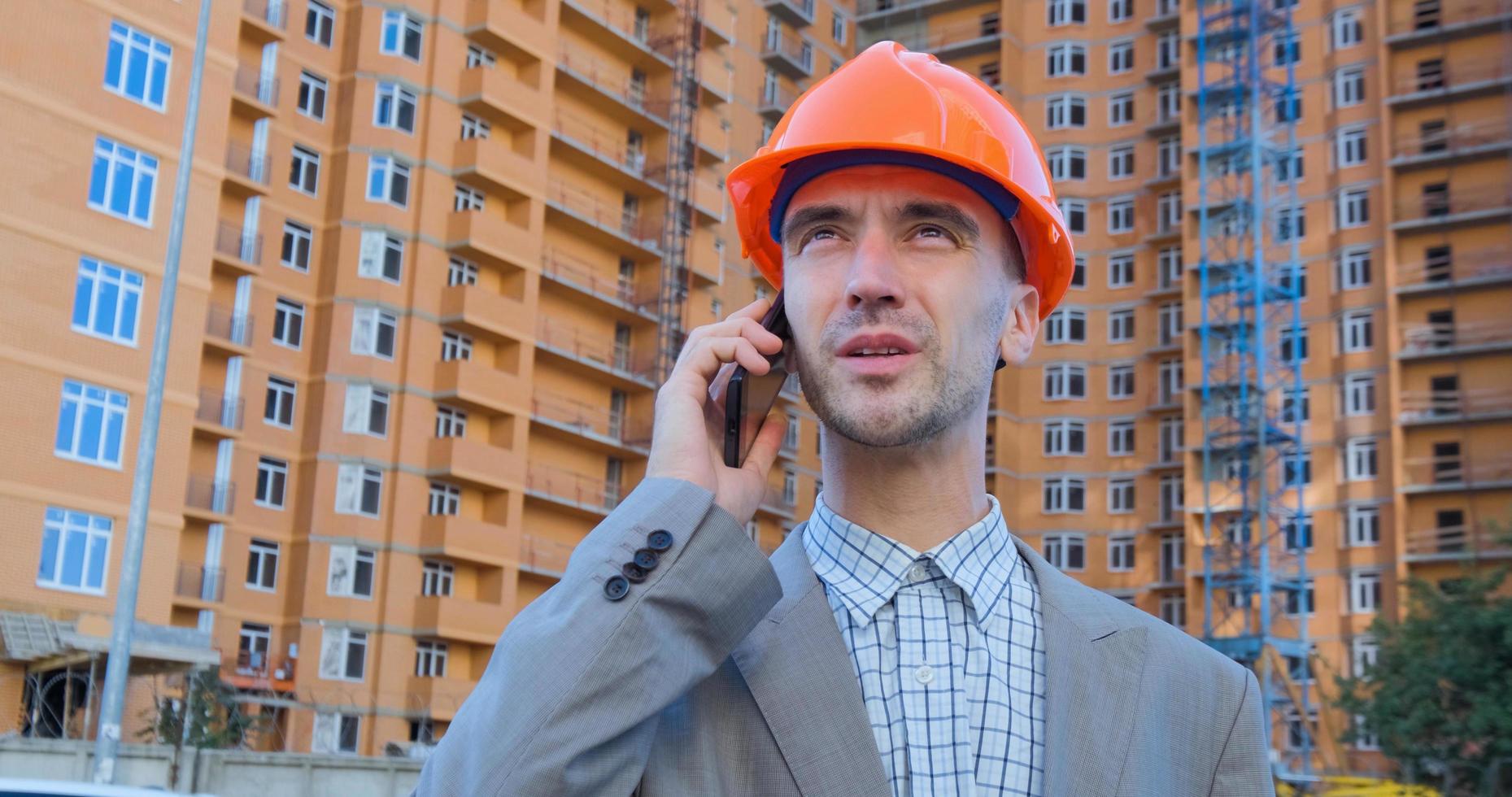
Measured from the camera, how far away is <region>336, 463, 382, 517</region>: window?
41.8 meters

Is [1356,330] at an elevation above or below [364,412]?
above

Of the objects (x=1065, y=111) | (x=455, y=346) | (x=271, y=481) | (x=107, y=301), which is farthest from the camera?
(x=1065, y=111)

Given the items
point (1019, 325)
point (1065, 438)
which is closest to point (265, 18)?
point (1065, 438)

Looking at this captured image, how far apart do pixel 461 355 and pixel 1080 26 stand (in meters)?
30.4

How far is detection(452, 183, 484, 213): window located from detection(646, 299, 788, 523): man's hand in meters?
43.8

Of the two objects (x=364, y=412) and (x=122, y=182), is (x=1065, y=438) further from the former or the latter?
(x=122, y=182)

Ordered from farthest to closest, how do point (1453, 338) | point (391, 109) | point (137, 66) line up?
point (1453, 338) < point (391, 109) < point (137, 66)

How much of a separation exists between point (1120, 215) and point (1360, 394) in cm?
1271

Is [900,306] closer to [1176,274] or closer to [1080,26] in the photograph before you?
[1176,274]

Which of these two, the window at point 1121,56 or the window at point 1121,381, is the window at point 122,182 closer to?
the window at point 1121,381

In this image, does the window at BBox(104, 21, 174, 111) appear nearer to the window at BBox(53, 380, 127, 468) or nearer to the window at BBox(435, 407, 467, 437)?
the window at BBox(53, 380, 127, 468)

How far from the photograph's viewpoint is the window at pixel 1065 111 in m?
61.8

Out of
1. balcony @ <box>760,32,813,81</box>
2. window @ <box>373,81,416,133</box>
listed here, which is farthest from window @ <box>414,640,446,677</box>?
balcony @ <box>760,32,813,81</box>

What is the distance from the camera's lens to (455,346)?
45.0 metres
